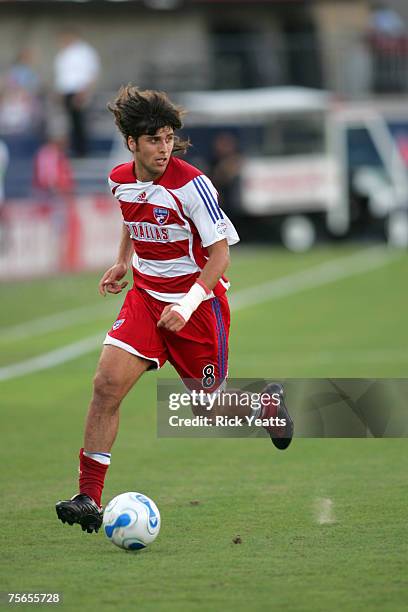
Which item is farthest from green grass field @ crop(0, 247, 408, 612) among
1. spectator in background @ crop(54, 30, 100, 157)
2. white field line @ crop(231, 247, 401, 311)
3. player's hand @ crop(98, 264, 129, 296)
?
spectator in background @ crop(54, 30, 100, 157)

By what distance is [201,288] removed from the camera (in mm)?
7102

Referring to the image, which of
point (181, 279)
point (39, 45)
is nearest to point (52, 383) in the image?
point (181, 279)

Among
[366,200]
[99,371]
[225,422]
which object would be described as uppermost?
[99,371]

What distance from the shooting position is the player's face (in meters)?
7.13

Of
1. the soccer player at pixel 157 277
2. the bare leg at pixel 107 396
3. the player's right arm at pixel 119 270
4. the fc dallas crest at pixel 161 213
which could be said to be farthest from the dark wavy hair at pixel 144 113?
the bare leg at pixel 107 396

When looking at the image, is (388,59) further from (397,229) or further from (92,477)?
(92,477)

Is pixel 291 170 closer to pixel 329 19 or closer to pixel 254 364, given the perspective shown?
pixel 329 19

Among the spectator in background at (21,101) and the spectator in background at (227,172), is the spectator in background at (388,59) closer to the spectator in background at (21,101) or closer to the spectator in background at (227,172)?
the spectator in background at (227,172)

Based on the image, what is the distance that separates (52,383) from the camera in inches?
510

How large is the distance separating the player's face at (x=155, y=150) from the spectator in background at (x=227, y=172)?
70.1 ft

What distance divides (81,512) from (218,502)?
3.80ft

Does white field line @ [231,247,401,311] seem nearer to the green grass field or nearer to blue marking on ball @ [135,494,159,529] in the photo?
the green grass field

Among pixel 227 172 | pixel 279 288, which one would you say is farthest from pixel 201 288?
pixel 227 172

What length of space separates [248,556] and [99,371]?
1.23m
